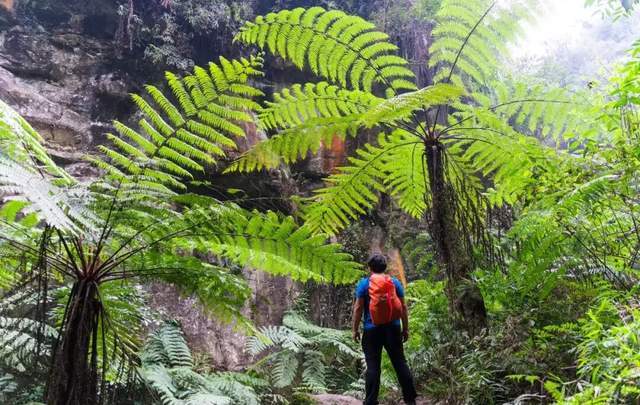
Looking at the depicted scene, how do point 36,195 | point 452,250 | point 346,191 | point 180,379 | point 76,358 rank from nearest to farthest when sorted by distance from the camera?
1. point 36,195
2. point 76,358
3. point 452,250
4. point 346,191
5. point 180,379

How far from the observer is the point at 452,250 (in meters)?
2.64

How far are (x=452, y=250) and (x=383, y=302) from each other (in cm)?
49

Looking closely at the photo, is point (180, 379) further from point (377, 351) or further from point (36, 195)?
point (36, 195)

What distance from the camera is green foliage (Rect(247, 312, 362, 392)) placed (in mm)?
4984

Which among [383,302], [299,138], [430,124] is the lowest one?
[383,302]

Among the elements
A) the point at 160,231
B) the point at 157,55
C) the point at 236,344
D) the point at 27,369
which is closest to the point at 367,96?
the point at 160,231

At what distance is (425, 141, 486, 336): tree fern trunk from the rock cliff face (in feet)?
12.4

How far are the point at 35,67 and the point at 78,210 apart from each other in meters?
6.18

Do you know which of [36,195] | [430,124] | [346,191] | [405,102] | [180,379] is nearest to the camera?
[36,195]

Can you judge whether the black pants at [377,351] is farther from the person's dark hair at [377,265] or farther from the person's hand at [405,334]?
the person's dark hair at [377,265]

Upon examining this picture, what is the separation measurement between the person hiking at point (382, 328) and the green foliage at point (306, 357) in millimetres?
1915

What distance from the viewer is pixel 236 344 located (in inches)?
251

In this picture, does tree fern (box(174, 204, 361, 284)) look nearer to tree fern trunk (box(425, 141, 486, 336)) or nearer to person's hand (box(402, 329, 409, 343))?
tree fern trunk (box(425, 141, 486, 336))

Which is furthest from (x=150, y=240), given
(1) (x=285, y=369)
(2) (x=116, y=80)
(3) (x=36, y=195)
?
(2) (x=116, y=80)
